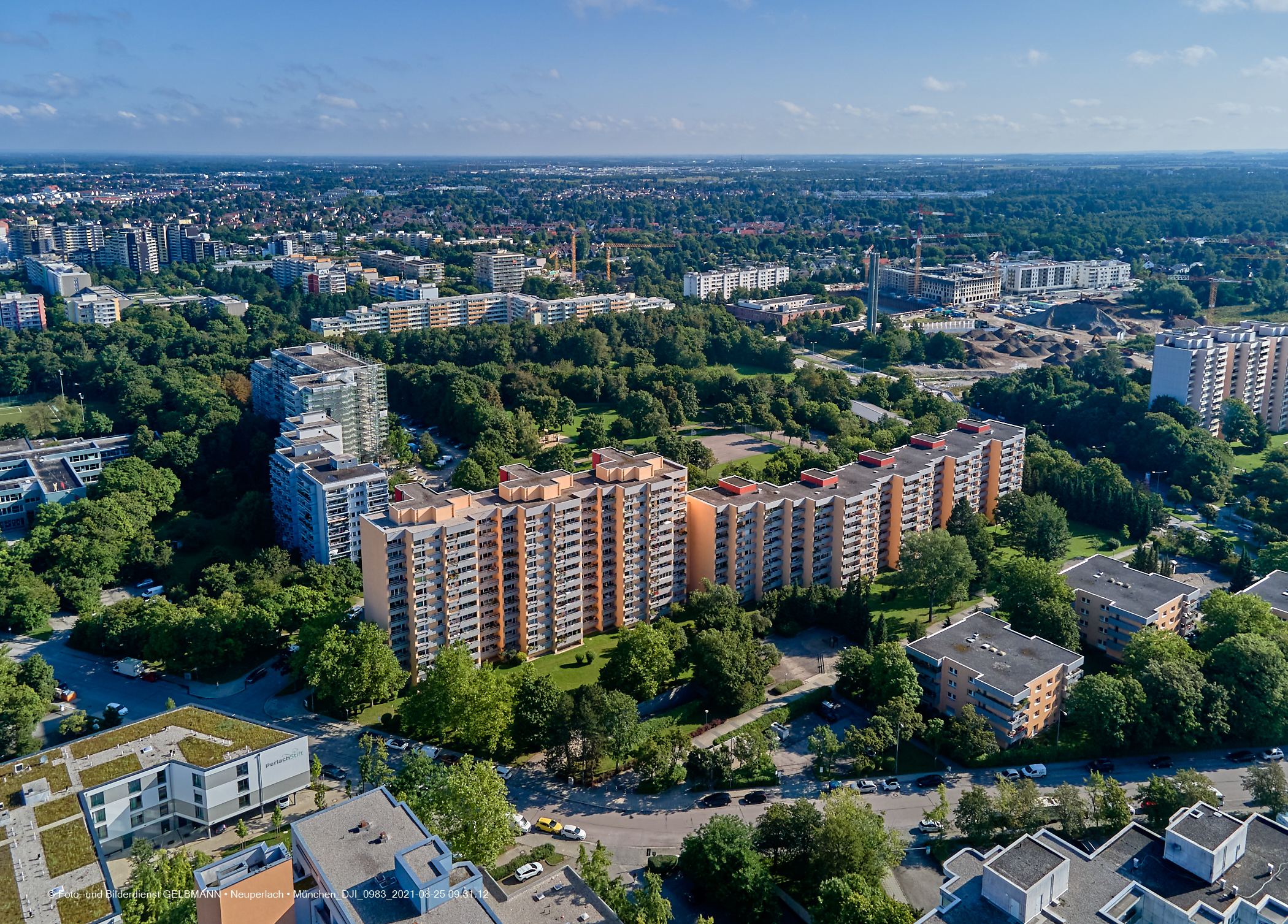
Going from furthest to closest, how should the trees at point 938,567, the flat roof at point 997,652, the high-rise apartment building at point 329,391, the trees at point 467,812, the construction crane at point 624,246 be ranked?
the construction crane at point 624,246 → the high-rise apartment building at point 329,391 → the trees at point 938,567 → the flat roof at point 997,652 → the trees at point 467,812

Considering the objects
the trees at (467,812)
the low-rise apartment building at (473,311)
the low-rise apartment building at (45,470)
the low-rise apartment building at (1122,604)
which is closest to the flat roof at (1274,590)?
the low-rise apartment building at (1122,604)

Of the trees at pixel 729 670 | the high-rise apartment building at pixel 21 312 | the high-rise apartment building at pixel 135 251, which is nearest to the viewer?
the trees at pixel 729 670

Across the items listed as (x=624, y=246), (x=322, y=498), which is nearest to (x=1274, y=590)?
(x=322, y=498)

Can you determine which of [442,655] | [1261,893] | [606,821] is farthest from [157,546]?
[1261,893]

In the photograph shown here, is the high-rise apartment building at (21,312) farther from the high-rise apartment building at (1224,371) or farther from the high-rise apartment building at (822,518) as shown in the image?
the high-rise apartment building at (1224,371)

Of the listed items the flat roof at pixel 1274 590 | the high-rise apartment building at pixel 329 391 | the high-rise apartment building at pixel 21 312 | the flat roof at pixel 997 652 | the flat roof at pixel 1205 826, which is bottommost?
the flat roof at pixel 997 652

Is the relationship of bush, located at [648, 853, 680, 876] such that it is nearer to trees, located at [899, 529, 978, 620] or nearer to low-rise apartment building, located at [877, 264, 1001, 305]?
trees, located at [899, 529, 978, 620]

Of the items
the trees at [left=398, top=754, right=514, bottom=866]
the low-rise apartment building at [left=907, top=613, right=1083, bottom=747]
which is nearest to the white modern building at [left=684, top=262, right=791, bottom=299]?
the low-rise apartment building at [left=907, top=613, right=1083, bottom=747]

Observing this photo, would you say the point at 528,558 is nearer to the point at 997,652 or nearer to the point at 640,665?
the point at 640,665

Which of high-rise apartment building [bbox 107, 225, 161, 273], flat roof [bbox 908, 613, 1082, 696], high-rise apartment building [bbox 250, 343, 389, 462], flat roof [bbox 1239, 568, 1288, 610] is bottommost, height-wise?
flat roof [bbox 908, 613, 1082, 696]
